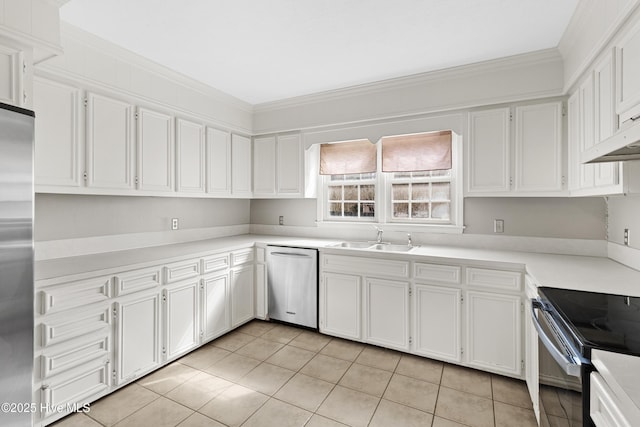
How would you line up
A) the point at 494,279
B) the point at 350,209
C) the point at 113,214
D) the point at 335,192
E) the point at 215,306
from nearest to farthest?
1. the point at 494,279
2. the point at 113,214
3. the point at 215,306
4. the point at 350,209
5. the point at 335,192

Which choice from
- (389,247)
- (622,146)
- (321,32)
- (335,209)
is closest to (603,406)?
(622,146)

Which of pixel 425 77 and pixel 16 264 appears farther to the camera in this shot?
pixel 425 77

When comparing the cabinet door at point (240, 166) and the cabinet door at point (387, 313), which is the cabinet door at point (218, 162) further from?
the cabinet door at point (387, 313)

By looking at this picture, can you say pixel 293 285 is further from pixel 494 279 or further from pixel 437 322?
pixel 494 279

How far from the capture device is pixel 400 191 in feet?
11.3

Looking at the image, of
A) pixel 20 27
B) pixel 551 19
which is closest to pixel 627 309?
pixel 551 19

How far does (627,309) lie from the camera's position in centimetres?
133

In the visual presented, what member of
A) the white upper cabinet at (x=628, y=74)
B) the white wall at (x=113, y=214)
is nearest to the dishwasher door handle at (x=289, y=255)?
the white wall at (x=113, y=214)

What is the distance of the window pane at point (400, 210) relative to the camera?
3428 millimetres

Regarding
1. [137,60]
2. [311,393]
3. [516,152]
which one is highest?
[137,60]

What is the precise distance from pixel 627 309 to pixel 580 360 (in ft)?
1.78

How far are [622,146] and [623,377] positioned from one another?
0.75 meters

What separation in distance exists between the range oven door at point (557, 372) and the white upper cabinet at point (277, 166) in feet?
8.99

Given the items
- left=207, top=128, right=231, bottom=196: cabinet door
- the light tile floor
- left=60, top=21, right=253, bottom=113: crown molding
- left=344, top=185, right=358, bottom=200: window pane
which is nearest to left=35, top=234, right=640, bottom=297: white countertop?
left=207, top=128, right=231, bottom=196: cabinet door
